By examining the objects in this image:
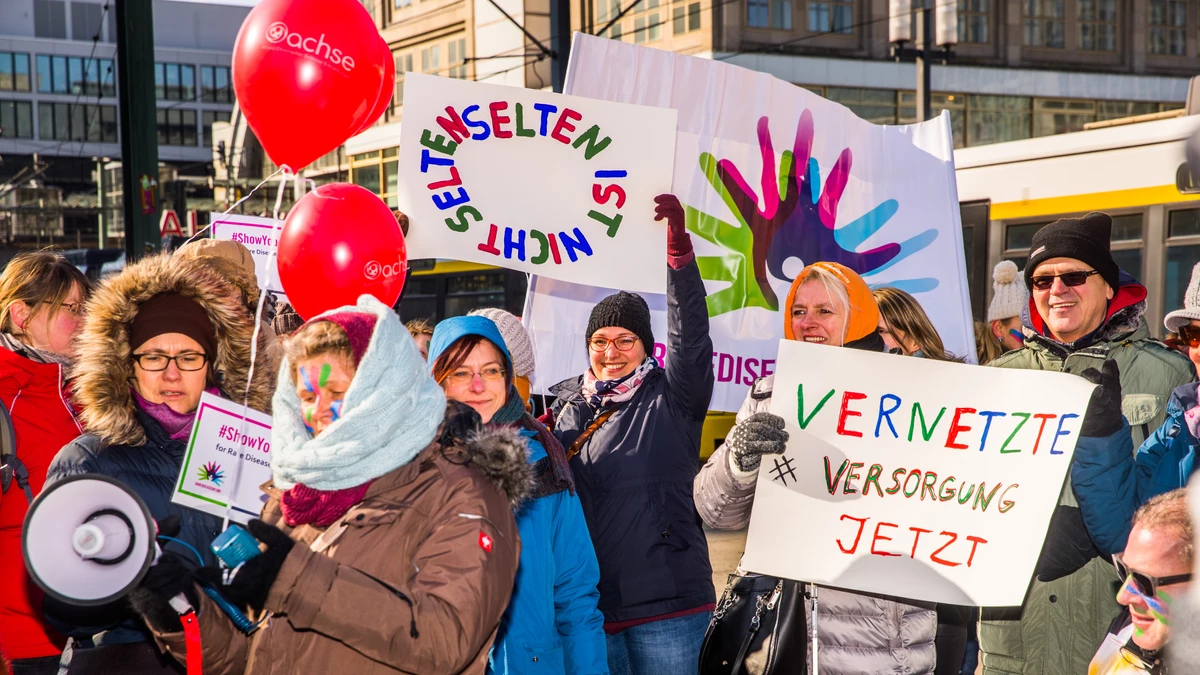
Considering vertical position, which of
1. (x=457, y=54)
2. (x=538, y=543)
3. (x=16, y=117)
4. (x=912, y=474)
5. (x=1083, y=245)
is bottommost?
(x=538, y=543)

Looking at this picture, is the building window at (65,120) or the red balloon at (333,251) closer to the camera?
the red balloon at (333,251)

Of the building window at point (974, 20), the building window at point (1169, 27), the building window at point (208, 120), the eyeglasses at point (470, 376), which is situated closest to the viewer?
the eyeglasses at point (470, 376)

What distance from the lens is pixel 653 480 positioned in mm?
3906

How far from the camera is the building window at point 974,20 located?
37062 mm

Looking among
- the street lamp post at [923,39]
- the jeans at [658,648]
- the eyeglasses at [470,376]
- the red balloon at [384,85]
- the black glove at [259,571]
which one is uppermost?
the street lamp post at [923,39]

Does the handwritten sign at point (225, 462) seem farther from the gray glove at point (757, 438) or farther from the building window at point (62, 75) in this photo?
the building window at point (62, 75)

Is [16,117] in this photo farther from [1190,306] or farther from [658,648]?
[1190,306]

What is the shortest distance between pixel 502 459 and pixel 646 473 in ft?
5.63

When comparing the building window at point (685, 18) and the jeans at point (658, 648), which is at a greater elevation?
the building window at point (685, 18)

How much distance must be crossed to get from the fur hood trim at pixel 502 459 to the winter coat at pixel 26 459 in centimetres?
183

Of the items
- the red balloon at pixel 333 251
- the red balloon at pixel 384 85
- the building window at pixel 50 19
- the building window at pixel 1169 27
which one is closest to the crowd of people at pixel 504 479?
the red balloon at pixel 333 251

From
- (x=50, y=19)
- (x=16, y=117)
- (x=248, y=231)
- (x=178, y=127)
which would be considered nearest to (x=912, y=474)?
(x=248, y=231)

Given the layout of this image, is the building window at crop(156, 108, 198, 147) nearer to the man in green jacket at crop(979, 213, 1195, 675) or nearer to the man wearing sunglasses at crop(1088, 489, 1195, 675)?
the man in green jacket at crop(979, 213, 1195, 675)

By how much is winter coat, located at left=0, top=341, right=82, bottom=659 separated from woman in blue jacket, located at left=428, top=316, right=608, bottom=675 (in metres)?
1.25
